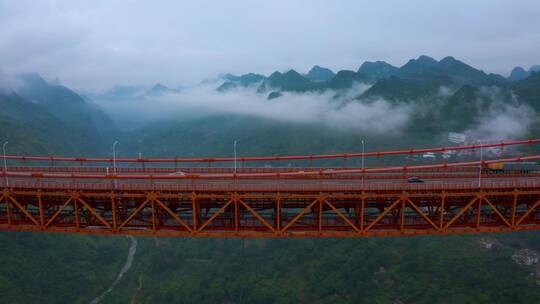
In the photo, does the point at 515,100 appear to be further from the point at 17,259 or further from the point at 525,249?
the point at 17,259

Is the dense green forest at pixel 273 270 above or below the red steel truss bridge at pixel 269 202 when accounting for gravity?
below

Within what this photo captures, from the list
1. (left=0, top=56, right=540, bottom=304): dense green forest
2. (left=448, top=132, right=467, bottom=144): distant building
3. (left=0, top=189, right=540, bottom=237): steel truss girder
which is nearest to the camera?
(left=0, top=189, right=540, bottom=237): steel truss girder

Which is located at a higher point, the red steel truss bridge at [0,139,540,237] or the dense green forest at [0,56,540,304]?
the red steel truss bridge at [0,139,540,237]

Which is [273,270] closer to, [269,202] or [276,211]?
[269,202]

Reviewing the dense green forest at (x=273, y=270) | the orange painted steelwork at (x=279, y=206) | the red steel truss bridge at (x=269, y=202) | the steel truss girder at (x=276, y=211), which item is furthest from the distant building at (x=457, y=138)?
the orange painted steelwork at (x=279, y=206)

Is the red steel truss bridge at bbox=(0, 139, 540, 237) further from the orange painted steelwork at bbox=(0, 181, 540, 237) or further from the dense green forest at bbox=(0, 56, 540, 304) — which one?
the dense green forest at bbox=(0, 56, 540, 304)

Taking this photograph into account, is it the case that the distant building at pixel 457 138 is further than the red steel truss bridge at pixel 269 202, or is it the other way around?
the distant building at pixel 457 138

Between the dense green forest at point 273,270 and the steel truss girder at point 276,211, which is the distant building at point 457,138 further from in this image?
the steel truss girder at point 276,211

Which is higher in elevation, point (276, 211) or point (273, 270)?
point (276, 211)

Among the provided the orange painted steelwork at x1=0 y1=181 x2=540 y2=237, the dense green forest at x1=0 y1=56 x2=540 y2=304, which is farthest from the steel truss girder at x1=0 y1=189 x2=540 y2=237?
the dense green forest at x1=0 y1=56 x2=540 y2=304

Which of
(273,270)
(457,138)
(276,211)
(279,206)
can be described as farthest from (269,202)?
(457,138)

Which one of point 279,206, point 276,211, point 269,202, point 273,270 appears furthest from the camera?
point 273,270

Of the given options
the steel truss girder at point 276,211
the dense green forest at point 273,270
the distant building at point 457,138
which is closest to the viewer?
the steel truss girder at point 276,211
